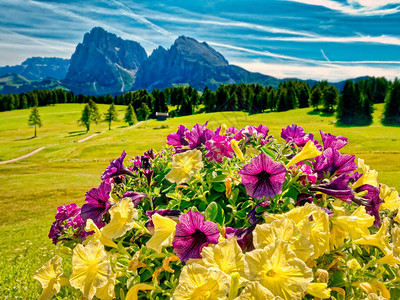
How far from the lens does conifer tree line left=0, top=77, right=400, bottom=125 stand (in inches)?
2355

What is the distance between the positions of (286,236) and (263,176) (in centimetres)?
42

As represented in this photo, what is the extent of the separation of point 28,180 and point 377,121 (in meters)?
63.6

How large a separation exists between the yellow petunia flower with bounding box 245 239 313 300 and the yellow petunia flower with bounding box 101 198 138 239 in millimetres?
655

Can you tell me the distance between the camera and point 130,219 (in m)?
1.49

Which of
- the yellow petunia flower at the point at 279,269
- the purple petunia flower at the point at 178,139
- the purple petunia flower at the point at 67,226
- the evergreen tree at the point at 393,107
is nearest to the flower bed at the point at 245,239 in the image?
the yellow petunia flower at the point at 279,269

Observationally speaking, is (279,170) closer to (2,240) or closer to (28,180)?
(2,240)

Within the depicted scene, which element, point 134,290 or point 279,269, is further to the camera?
point 134,290

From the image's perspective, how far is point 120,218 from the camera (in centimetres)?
150

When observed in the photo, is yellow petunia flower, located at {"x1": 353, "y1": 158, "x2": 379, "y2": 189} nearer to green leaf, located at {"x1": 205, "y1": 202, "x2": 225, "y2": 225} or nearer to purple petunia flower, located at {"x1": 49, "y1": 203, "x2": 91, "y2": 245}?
green leaf, located at {"x1": 205, "y1": 202, "x2": 225, "y2": 225}

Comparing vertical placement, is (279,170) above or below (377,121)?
above

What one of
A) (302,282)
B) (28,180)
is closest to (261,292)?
(302,282)

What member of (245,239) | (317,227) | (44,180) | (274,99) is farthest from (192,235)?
(274,99)

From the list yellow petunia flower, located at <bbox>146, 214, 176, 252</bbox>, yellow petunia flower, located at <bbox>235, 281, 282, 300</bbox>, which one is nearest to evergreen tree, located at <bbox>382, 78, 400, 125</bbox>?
yellow petunia flower, located at <bbox>146, 214, 176, 252</bbox>

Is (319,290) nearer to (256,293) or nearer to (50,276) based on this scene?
(256,293)
